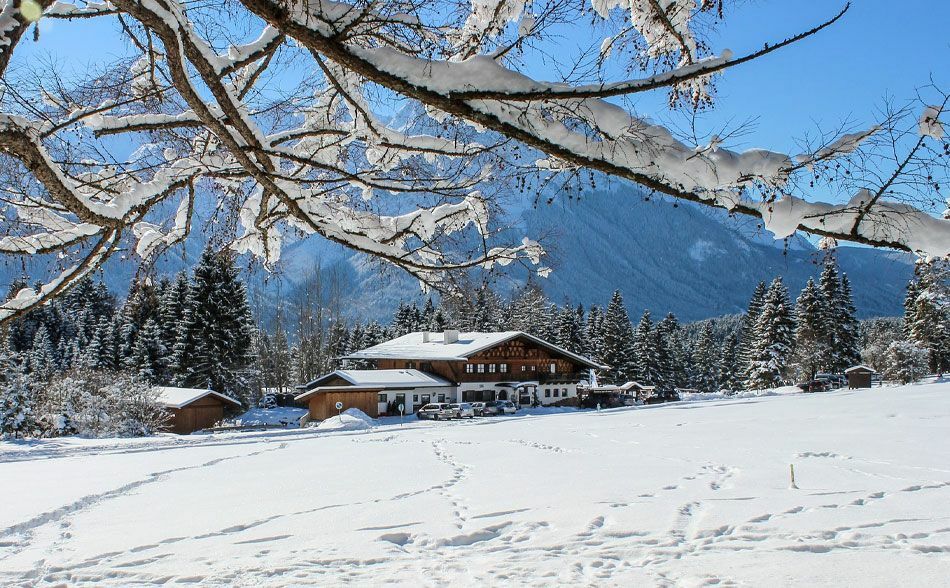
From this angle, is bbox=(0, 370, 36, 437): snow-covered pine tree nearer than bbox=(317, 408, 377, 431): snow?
Yes

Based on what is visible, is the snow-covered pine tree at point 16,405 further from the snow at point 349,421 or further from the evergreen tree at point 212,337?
the evergreen tree at point 212,337

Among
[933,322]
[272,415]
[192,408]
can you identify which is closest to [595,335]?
[933,322]

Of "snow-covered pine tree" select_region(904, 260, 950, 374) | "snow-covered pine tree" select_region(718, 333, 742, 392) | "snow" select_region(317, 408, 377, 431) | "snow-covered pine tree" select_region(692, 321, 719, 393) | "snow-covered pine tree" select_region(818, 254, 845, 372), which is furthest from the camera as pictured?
"snow-covered pine tree" select_region(692, 321, 719, 393)

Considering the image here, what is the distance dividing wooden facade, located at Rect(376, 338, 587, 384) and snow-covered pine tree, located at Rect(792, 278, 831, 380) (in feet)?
67.6

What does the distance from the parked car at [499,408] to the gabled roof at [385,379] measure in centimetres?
494

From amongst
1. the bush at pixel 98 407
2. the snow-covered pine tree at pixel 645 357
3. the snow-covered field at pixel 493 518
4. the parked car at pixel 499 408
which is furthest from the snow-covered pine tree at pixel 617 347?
the snow-covered field at pixel 493 518

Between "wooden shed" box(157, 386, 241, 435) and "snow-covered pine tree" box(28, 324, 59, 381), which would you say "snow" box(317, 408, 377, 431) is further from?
"snow-covered pine tree" box(28, 324, 59, 381)

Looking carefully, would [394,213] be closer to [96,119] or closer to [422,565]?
[96,119]

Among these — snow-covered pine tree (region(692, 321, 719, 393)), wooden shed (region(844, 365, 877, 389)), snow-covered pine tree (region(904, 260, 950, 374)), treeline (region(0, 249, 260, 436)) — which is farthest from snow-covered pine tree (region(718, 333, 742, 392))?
treeline (region(0, 249, 260, 436))

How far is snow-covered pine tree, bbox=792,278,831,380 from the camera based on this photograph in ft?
176

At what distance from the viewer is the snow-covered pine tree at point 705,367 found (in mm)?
79125

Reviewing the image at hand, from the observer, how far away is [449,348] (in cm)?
A: 4788

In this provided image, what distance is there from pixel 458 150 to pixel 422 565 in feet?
12.3

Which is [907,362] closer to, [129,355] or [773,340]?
[773,340]
